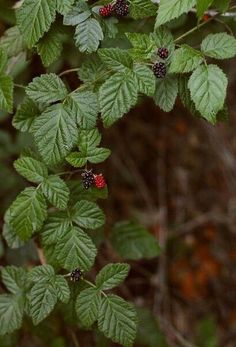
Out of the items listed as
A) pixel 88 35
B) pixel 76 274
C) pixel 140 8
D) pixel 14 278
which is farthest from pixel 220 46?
pixel 14 278

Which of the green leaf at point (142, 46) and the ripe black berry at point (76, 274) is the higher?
the green leaf at point (142, 46)

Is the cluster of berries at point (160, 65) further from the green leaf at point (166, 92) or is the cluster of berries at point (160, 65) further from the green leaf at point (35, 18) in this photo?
the green leaf at point (35, 18)

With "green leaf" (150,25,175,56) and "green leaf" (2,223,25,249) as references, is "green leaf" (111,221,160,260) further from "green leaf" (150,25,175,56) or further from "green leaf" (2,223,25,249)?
"green leaf" (150,25,175,56)

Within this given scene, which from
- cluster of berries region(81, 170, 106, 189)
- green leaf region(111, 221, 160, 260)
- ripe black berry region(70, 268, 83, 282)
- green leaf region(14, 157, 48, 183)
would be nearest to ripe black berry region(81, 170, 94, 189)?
cluster of berries region(81, 170, 106, 189)

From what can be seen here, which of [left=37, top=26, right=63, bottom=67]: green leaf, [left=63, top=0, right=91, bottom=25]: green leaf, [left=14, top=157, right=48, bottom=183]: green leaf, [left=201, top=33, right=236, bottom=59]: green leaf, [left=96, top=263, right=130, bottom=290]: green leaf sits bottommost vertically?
[left=96, top=263, right=130, bottom=290]: green leaf

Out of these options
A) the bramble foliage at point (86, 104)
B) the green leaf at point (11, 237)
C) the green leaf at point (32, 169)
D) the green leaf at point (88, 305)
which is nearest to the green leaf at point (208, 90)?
the bramble foliage at point (86, 104)

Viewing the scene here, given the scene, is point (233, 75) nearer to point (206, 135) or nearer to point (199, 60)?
point (206, 135)
